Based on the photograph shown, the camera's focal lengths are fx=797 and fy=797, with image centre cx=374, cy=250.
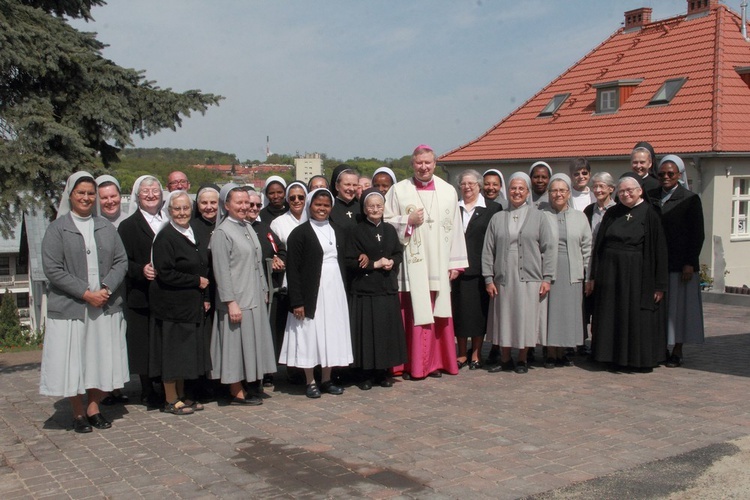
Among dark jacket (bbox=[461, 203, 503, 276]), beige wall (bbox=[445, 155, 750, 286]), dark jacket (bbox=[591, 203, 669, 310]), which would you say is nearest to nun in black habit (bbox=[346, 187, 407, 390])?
dark jacket (bbox=[461, 203, 503, 276])

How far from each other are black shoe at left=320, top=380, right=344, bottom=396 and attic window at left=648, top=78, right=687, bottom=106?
19.8 metres

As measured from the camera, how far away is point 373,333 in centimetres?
764

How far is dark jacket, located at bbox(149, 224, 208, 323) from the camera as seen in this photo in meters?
6.60

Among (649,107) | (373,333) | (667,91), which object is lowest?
(373,333)

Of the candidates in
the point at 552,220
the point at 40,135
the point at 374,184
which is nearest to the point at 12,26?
the point at 40,135

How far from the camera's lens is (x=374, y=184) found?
8891 millimetres

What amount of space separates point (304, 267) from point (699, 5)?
949 inches

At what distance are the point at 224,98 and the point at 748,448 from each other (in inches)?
385

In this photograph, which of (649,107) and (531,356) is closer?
(531,356)

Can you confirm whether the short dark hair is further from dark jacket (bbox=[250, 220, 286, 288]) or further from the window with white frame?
the window with white frame

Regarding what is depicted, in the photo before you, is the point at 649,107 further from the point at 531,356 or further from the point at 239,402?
the point at 239,402

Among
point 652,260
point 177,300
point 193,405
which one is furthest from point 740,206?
point 177,300

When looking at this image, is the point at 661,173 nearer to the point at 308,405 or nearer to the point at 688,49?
the point at 308,405

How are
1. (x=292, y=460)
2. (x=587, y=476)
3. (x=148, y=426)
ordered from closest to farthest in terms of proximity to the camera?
(x=587, y=476)
(x=292, y=460)
(x=148, y=426)
